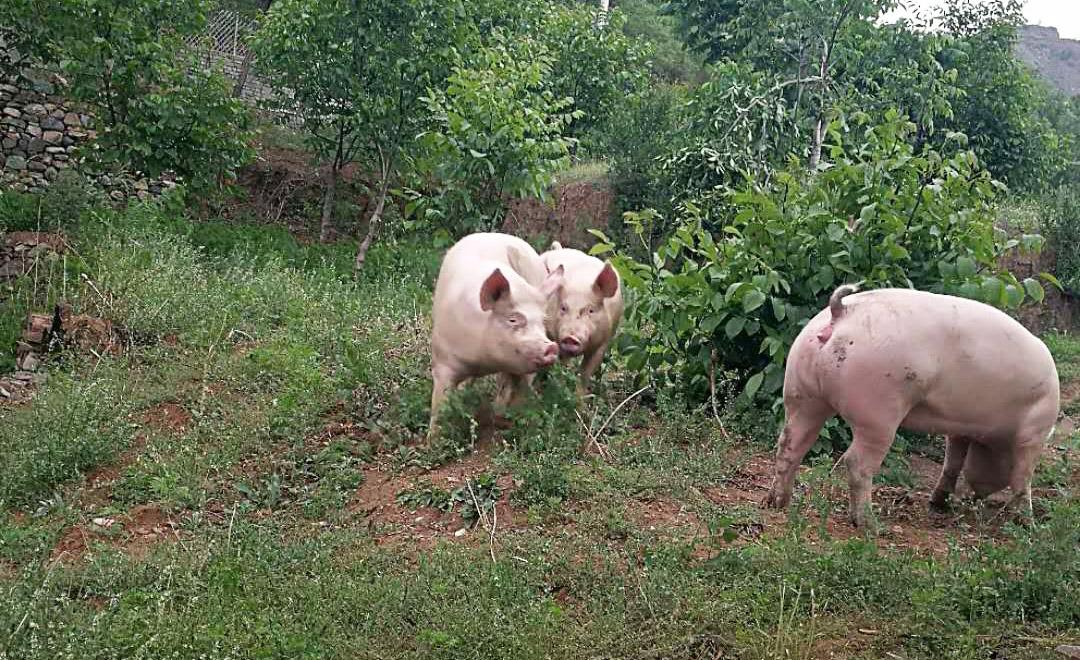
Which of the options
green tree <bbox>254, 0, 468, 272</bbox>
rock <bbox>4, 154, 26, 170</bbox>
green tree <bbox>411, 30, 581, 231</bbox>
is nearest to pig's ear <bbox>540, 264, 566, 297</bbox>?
green tree <bbox>411, 30, 581, 231</bbox>

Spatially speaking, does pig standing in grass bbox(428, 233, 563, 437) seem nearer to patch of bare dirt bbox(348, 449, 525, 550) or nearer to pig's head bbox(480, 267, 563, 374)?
pig's head bbox(480, 267, 563, 374)

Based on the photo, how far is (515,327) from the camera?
6004 millimetres

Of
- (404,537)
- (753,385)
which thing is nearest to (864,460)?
(753,385)

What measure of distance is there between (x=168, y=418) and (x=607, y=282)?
3.06m

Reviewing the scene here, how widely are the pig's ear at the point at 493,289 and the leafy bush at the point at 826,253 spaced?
5.06 feet

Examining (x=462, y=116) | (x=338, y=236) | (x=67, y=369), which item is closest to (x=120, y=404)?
(x=67, y=369)

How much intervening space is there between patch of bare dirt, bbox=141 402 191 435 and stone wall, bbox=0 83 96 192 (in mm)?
7473

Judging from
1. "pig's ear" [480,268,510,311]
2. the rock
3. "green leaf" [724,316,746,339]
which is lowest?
the rock

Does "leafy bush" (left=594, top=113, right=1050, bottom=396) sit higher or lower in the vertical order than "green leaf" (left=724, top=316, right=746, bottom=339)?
higher

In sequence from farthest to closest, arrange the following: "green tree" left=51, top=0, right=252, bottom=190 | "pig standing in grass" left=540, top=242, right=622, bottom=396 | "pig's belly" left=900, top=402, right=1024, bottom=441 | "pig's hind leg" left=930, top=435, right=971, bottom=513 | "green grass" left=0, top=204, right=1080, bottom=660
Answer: "green tree" left=51, top=0, right=252, bottom=190 < "pig standing in grass" left=540, top=242, right=622, bottom=396 < "pig's hind leg" left=930, top=435, right=971, bottom=513 < "pig's belly" left=900, top=402, right=1024, bottom=441 < "green grass" left=0, top=204, right=1080, bottom=660

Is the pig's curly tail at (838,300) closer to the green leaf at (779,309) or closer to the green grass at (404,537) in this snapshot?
the green grass at (404,537)

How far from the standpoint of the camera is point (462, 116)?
10.2 metres

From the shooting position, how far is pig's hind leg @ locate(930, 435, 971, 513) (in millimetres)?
5711

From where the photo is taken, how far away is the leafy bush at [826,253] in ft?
22.3
